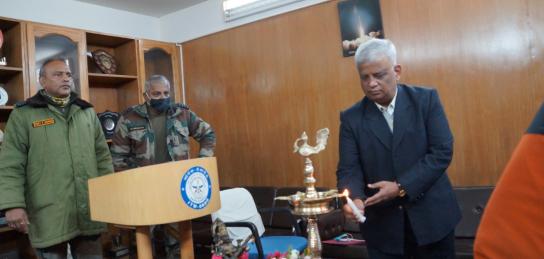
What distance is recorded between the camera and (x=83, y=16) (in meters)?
4.27

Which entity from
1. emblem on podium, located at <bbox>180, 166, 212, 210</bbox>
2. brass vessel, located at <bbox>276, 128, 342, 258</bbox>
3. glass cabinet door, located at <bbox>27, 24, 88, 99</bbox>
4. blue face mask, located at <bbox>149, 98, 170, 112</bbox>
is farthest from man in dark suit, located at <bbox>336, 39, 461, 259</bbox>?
glass cabinet door, located at <bbox>27, 24, 88, 99</bbox>

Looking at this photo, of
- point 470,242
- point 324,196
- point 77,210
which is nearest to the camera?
point 324,196

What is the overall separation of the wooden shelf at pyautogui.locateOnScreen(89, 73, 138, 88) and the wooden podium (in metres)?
3.19

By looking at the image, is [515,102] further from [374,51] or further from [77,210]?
[77,210]

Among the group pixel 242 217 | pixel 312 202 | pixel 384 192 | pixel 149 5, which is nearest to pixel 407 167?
pixel 384 192

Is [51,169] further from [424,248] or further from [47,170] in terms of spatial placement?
[424,248]

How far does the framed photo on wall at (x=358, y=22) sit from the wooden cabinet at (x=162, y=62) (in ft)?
6.86

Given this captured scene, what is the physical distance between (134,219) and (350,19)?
2.87m

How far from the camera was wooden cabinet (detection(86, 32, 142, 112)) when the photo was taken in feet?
13.8

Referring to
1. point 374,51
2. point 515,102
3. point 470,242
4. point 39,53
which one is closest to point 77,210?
point 374,51

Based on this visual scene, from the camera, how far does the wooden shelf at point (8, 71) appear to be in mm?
3354

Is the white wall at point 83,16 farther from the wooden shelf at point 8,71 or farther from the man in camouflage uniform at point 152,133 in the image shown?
the man in camouflage uniform at point 152,133

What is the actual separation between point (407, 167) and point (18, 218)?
1.82 metres

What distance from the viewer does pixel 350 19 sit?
3484 mm
